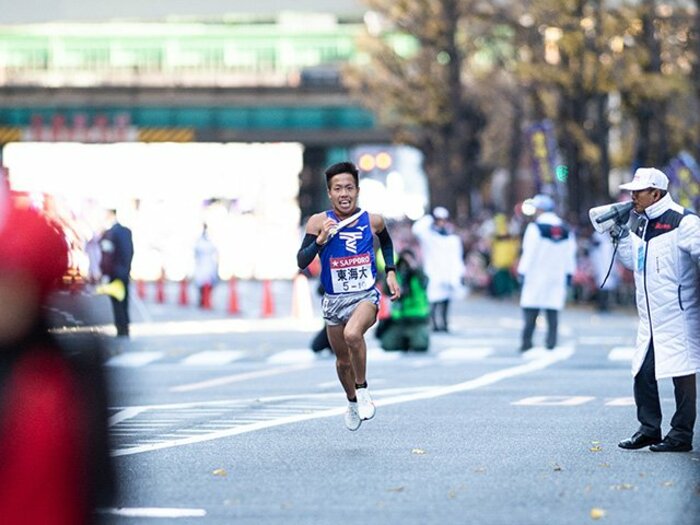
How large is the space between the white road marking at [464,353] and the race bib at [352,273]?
34.2 feet

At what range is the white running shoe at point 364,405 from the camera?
1391 cm

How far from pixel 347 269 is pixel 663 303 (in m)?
2.24

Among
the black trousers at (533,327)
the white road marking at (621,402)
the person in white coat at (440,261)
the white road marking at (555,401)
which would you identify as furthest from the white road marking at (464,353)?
the white road marking at (621,402)

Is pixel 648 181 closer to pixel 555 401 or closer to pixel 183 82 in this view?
pixel 555 401

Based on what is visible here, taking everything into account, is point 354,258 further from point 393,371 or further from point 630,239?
point 393,371

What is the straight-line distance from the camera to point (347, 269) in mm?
13953

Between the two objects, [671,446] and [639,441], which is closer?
[671,446]

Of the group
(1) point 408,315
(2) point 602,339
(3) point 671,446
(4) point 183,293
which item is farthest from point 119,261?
(3) point 671,446

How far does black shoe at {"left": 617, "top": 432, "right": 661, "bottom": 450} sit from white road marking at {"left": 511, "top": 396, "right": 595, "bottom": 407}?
3.73 m

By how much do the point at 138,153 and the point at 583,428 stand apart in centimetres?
7748

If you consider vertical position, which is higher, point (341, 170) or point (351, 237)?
point (341, 170)

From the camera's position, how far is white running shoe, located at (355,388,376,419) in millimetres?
13906

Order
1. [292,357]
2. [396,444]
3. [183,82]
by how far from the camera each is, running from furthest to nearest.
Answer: [183,82]
[292,357]
[396,444]

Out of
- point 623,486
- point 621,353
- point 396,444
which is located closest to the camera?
point 623,486
